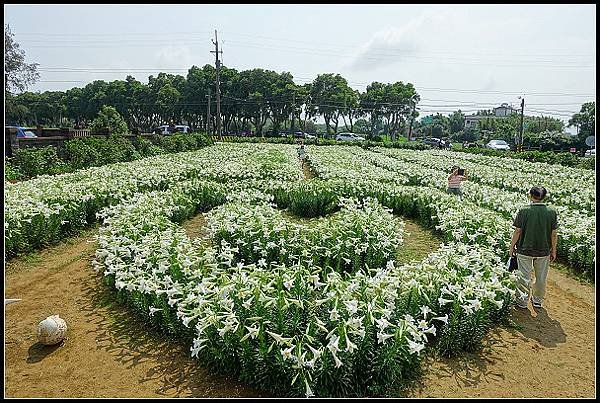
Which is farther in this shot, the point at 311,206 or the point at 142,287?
the point at 311,206

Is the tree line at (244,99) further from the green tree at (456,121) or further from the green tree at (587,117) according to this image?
the green tree at (456,121)

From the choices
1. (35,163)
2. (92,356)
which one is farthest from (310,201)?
(35,163)

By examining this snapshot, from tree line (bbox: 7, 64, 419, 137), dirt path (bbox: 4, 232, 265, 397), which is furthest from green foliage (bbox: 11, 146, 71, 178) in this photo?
tree line (bbox: 7, 64, 419, 137)

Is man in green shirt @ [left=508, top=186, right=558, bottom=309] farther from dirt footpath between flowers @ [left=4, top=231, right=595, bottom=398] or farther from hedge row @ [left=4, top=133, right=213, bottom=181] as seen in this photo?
hedge row @ [left=4, top=133, right=213, bottom=181]

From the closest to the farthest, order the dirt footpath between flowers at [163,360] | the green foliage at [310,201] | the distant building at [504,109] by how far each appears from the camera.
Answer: the dirt footpath between flowers at [163,360] < the green foliage at [310,201] < the distant building at [504,109]

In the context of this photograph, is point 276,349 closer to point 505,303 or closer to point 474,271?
point 474,271

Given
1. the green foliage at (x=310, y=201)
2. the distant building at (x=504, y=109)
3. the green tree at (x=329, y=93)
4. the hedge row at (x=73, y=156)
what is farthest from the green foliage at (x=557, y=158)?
the distant building at (x=504, y=109)

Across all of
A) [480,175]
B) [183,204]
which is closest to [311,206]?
[183,204]

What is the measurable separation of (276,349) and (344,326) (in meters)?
0.67

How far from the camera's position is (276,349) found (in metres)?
4.18

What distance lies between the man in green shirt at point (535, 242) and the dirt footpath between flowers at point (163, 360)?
0.38m

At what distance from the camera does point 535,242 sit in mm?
6324

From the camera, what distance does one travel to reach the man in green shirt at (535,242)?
628 cm

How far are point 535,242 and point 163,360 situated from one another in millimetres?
5169
